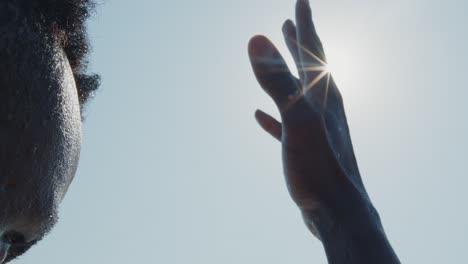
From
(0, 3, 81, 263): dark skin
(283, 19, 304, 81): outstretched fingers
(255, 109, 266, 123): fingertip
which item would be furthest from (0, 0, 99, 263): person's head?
(283, 19, 304, 81): outstretched fingers

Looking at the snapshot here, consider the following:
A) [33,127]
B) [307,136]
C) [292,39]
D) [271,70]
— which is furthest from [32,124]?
[292,39]

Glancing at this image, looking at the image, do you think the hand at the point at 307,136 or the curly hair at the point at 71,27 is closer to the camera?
the hand at the point at 307,136

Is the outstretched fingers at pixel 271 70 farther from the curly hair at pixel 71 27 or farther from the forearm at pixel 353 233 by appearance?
the curly hair at pixel 71 27

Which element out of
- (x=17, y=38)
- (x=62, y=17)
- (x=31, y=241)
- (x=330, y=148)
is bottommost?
(x=31, y=241)

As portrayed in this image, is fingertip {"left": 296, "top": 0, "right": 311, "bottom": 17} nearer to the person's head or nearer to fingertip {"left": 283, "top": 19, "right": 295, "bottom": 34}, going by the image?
fingertip {"left": 283, "top": 19, "right": 295, "bottom": 34}

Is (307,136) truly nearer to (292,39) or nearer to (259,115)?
(259,115)

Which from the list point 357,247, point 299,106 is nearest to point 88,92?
point 299,106

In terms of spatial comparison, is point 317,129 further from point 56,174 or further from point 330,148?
point 56,174

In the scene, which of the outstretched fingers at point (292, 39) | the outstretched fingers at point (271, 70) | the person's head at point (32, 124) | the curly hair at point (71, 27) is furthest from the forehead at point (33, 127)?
the outstretched fingers at point (292, 39)
